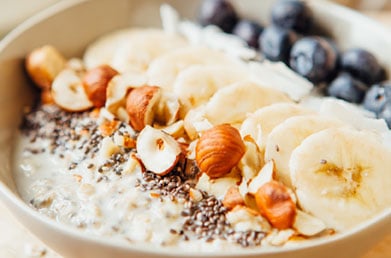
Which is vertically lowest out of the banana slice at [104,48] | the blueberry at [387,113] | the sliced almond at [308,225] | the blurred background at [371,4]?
the blurred background at [371,4]

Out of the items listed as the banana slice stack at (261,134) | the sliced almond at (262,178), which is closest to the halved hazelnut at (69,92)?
the banana slice stack at (261,134)

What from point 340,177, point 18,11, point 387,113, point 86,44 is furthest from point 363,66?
point 18,11

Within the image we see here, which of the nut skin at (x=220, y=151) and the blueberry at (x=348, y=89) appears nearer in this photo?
the nut skin at (x=220, y=151)

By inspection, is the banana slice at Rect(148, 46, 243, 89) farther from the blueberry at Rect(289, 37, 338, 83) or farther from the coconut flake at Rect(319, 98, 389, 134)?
the coconut flake at Rect(319, 98, 389, 134)

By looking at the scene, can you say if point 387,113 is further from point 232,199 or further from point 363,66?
point 232,199

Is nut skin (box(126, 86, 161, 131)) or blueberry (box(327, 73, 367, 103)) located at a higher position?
nut skin (box(126, 86, 161, 131))

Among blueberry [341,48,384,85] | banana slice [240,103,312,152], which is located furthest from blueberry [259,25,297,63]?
banana slice [240,103,312,152]

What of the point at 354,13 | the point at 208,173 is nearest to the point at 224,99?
the point at 208,173

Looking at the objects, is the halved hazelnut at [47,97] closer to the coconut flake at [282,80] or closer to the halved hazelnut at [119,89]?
the halved hazelnut at [119,89]
